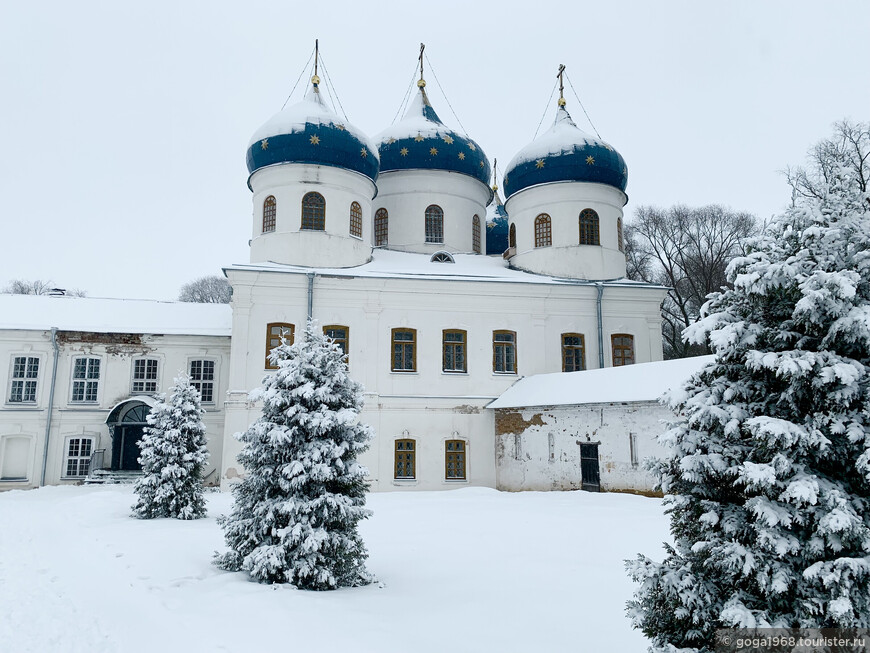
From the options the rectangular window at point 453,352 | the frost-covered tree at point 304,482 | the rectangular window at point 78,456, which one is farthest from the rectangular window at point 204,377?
the frost-covered tree at point 304,482

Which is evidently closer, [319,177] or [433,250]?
[319,177]

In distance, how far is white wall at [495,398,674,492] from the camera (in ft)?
49.6

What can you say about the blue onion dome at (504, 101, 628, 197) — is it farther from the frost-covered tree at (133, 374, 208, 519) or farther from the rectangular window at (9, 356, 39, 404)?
the rectangular window at (9, 356, 39, 404)

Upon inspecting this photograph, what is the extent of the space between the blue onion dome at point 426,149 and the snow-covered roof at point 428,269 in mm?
3153

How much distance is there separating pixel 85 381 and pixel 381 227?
10895 mm

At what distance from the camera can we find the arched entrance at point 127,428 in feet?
68.6

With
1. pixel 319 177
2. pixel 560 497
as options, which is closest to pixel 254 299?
pixel 319 177

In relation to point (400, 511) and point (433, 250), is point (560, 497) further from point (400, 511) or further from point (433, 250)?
point (433, 250)

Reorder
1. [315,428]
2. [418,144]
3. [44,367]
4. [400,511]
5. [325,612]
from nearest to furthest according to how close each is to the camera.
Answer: [325,612] → [315,428] → [400,511] → [44,367] → [418,144]

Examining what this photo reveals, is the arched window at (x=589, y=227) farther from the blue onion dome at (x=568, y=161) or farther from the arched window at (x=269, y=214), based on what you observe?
the arched window at (x=269, y=214)

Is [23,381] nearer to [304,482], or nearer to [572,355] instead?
[572,355]

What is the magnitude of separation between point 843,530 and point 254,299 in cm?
1701

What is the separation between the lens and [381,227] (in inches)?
944

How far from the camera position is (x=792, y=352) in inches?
170
